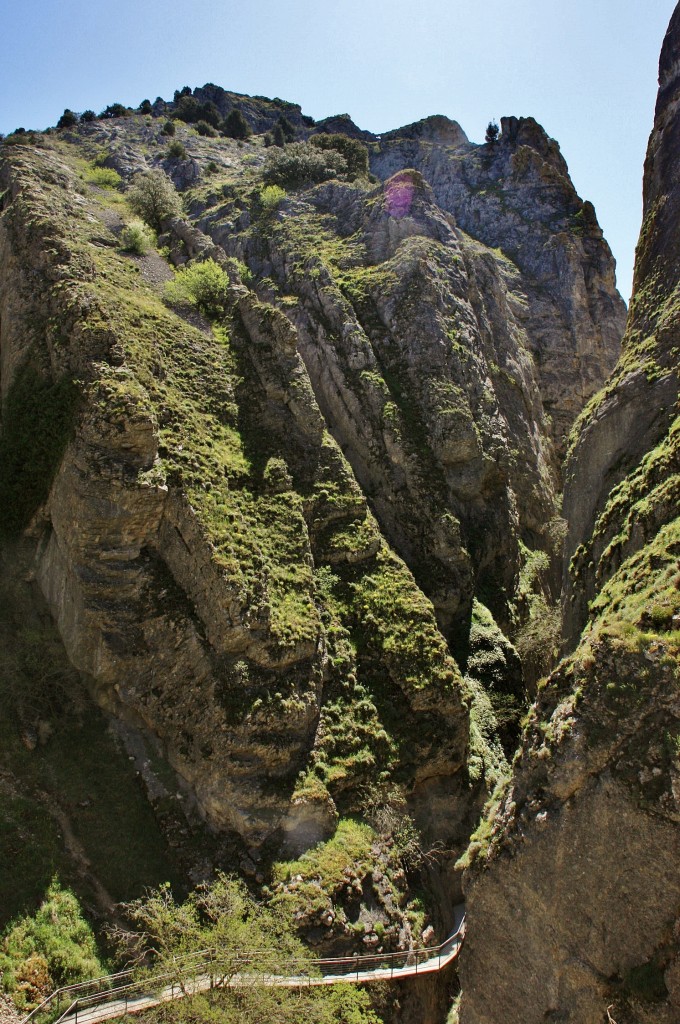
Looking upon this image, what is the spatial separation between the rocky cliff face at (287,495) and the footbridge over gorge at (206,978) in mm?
1129

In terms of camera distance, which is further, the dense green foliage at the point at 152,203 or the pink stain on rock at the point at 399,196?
the pink stain on rock at the point at 399,196

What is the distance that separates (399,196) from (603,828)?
3893 centimetres

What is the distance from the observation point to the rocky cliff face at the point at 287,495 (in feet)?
66.9

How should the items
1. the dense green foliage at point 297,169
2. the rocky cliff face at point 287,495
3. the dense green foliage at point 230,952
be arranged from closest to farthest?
the dense green foliage at point 230,952 < the rocky cliff face at point 287,495 < the dense green foliage at point 297,169

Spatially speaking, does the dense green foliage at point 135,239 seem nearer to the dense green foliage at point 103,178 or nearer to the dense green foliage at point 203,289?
the dense green foliage at point 203,289

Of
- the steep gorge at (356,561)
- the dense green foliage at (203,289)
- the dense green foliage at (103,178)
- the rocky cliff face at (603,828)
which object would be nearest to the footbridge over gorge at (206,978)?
the steep gorge at (356,561)

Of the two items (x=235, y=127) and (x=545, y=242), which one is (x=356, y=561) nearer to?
(x=545, y=242)

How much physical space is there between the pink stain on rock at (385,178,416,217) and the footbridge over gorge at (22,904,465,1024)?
38.5 meters

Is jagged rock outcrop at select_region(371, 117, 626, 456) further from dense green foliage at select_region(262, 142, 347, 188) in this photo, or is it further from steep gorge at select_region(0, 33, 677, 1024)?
dense green foliage at select_region(262, 142, 347, 188)

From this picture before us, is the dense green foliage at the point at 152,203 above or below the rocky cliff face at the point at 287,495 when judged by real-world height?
above

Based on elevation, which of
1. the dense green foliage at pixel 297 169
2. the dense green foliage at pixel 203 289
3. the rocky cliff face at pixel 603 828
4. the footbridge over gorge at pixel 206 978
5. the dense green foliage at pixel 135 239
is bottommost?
the footbridge over gorge at pixel 206 978

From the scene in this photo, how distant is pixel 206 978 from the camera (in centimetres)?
1560

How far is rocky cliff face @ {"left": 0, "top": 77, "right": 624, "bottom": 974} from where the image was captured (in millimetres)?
20406

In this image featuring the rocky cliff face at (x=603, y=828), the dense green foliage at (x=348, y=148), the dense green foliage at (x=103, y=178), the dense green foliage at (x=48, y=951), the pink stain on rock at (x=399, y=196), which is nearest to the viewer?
the rocky cliff face at (x=603, y=828)
